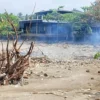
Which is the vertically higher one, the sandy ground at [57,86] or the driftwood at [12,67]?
the driftwood at [12,67]

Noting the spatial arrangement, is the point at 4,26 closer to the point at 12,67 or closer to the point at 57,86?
the point at 12,67

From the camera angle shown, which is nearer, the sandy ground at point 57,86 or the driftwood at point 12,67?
the sandy ground at point 57,86

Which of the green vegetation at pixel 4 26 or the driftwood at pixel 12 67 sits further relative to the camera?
the green vegetation at pixel 4 26

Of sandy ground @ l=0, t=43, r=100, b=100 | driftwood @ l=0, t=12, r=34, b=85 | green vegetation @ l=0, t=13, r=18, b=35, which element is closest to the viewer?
sandy ground @ l=0, t=43, r=100, b=100

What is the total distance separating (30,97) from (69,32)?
2189cm

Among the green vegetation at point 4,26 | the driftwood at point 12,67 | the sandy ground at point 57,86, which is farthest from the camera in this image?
the green vegetation at point 4,26

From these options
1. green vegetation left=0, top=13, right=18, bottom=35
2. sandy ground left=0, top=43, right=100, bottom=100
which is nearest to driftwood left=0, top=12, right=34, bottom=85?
sandy ground left=0, top=43, right=100, bottom=100

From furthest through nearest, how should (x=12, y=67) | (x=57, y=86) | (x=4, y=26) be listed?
1. (x=4, y=26)
2. (x=12, y=67)
3. (x=57, y=86)

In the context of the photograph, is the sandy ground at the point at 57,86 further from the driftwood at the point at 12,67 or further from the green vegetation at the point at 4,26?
the green vegetation at the point at 4,26

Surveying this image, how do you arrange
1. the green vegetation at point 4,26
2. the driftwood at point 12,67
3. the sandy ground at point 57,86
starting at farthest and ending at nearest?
the green vegetation at point 4,26, the driftwood at point 12,67, the sandy ground at point 57,86

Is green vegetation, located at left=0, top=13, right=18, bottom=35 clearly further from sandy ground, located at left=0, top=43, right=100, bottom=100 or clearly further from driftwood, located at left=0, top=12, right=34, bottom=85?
sandy ground, located at left=0, top=43, right=100, bottom=100

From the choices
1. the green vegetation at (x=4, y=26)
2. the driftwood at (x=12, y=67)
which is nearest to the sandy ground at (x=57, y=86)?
the driftwood at (x=12, y=67)

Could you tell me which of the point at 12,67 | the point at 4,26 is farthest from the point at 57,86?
the point at 4,26

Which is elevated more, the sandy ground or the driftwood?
the driftwood
